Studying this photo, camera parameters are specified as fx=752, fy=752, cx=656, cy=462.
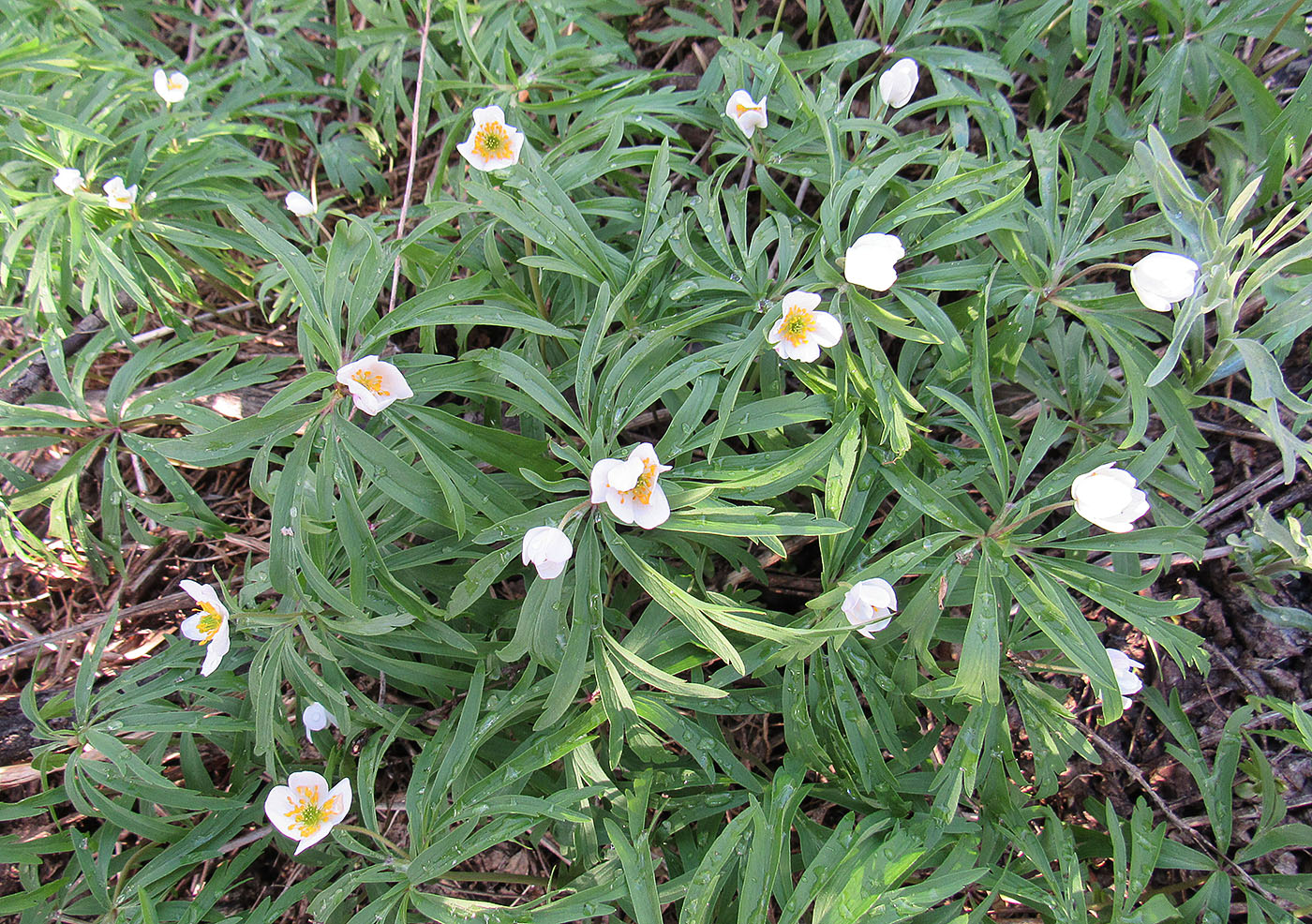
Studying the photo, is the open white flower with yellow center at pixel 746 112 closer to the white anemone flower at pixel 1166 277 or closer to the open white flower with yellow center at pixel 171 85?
the white anemone flower at pixel 1166 277

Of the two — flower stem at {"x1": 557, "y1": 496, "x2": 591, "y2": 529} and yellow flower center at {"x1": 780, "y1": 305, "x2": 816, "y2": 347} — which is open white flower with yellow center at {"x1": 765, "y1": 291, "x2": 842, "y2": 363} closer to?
yellow flower center at {"x1": 780, "y1": 305, "x2": 816, "y2": 347}

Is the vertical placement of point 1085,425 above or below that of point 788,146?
below

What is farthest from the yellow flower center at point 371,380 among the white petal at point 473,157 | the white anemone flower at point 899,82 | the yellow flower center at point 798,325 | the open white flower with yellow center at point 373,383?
the white anemone flower at point 899,82

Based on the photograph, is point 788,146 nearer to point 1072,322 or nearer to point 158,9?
point 1072,322

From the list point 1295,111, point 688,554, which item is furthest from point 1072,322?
point 688,554

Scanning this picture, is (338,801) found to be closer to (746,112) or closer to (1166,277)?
(746,112)

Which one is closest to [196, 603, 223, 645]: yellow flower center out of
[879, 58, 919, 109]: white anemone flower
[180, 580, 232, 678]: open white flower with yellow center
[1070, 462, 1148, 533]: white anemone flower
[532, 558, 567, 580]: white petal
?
[180, 580, 232, 678]: open white flower with yellow center
